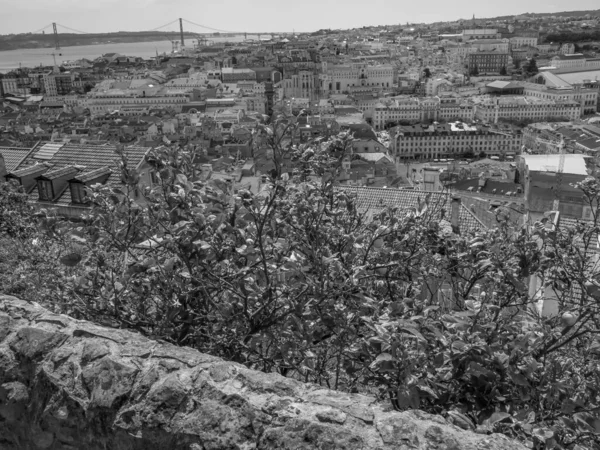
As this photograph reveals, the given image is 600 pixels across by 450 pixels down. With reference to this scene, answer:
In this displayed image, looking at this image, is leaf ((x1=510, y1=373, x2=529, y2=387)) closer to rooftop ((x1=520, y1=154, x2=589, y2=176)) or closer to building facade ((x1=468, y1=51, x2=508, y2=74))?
rooftop ((x1=520, y1=154, x2=589, y2=176))

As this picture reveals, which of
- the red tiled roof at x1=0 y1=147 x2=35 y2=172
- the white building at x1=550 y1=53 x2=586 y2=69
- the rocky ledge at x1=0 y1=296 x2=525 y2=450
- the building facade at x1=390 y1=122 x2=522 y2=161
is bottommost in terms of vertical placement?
the building facade at x1=390 y1=122 x2=522 y2=161

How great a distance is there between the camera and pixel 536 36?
114250 millimetres

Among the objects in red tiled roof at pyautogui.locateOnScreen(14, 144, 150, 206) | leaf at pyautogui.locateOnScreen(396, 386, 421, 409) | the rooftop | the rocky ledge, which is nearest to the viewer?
the rocky ledge

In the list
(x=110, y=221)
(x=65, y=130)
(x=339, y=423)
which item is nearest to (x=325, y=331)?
(x=339, y=423)

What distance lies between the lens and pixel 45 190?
848cm

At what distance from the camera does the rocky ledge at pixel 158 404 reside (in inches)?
80.1

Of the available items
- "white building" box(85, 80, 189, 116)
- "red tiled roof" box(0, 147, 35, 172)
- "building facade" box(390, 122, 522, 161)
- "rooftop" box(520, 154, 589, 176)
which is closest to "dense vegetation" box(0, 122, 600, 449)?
"red tiled roof" box(0, 147, 35, 172)

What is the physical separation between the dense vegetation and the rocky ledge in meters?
0.18

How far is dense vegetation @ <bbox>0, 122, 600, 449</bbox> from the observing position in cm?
235

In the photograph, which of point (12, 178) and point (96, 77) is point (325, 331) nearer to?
point (12, 178)

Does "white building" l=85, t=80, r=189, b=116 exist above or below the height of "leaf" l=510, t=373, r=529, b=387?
below

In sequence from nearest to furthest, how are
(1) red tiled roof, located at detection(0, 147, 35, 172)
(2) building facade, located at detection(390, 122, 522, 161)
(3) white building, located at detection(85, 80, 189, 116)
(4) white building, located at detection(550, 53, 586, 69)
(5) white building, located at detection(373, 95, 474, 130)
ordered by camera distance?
(1) red tiled roof, located at detection(0, 147, 35, 172) < (2) building facade, located at detection(390, 122, 522, 161) < (5) white building, located at detection(373, 95, 474, 130) < (3) white building, located at detection(85, 80, 189, 116) < (4) white building, located at detection(550, 53, 586, 69)

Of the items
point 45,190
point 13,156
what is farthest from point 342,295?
point 13,156

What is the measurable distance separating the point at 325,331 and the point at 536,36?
409 ft
